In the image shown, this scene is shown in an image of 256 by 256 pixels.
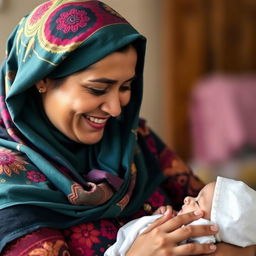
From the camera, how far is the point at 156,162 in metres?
1.79

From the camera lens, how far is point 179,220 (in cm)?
139

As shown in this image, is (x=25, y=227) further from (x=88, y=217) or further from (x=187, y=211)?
(x=187, y=211)

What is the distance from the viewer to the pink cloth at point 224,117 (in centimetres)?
413

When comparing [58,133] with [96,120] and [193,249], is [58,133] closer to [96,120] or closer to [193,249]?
[96,120]

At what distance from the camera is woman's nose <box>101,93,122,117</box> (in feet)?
4.95

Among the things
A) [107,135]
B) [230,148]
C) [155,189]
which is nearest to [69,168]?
[107,135]

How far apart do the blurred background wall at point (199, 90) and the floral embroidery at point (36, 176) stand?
255 cm

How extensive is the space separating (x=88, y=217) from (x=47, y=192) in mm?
132

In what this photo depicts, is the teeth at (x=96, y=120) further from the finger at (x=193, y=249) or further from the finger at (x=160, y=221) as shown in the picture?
the finger at (x=193, y=249)

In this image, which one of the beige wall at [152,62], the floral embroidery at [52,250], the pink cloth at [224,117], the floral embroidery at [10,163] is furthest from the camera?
the pink cloth at [224,117]

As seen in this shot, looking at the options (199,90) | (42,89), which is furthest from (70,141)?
(199,90)

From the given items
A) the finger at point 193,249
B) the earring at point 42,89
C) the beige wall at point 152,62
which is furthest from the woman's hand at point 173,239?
the beige wall at point 152,62

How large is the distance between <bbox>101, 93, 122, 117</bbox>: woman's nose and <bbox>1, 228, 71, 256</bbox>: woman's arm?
36cm

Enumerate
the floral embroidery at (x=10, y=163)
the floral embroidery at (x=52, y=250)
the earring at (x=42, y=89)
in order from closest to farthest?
the floral embroidery at (x=52, y=250)
the floral embroidery at (x=10, y=163)
the earring at (x=42, y=89)
